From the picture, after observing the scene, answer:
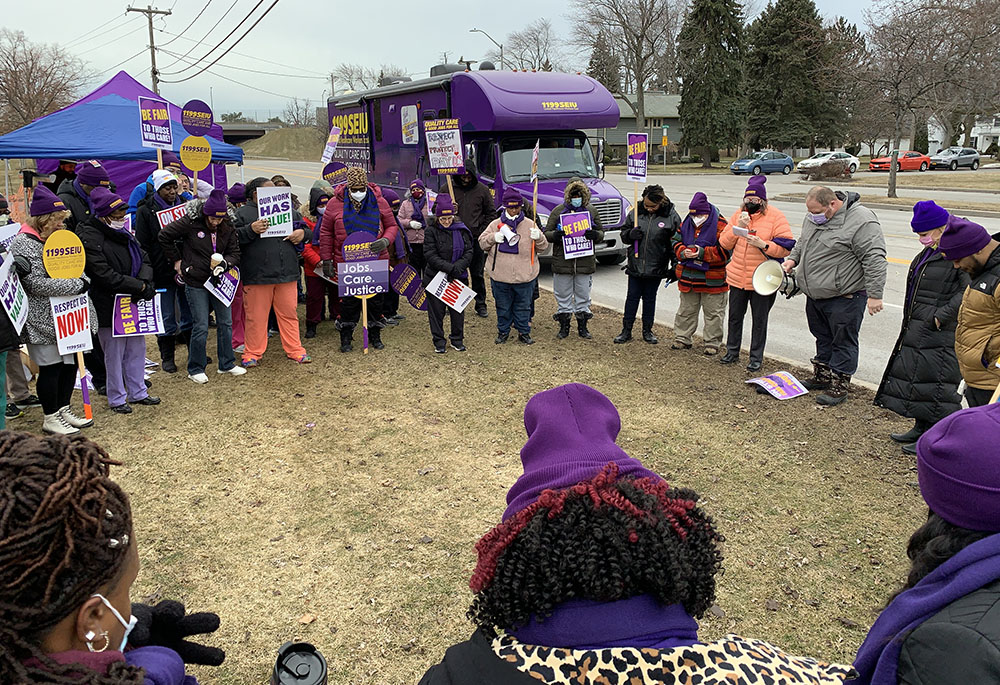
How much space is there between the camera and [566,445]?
1720 millimetres

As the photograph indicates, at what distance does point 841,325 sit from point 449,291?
14.3 feet

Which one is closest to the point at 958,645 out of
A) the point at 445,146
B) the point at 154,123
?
the point at 445,146

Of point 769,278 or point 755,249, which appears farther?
point 755,249

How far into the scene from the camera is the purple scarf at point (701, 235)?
796 cm

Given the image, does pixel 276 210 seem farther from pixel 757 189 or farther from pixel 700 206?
pixel 757 189

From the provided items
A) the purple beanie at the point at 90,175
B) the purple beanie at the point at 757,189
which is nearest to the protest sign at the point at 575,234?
the purple beanie at the point at 757,189

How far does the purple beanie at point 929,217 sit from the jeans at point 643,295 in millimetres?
3579

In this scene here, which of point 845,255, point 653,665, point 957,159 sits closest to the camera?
point 653,665

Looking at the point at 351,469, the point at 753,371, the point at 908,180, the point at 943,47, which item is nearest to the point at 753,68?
the point at 908,180

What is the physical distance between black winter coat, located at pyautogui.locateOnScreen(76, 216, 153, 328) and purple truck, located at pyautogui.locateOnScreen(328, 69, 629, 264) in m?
5.97

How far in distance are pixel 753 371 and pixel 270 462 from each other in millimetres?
5032

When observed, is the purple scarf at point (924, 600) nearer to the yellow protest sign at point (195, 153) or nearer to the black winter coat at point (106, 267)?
the black winter coat at point (106, 267)

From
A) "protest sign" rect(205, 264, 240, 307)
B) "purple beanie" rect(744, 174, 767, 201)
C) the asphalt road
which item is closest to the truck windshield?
the asphalt road

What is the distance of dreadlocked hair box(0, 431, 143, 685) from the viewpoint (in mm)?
1427
